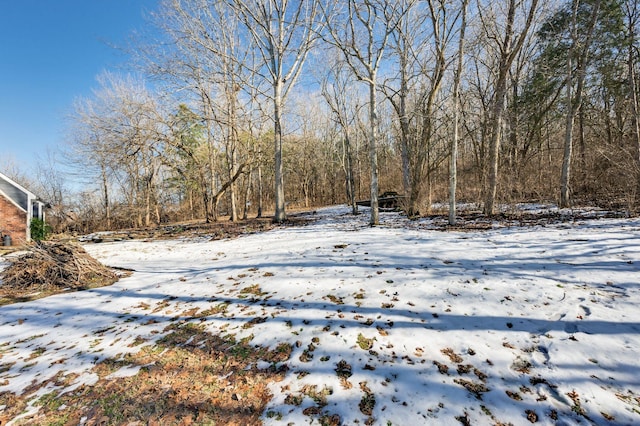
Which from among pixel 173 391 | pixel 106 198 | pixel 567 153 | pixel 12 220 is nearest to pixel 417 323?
pixel 173 391

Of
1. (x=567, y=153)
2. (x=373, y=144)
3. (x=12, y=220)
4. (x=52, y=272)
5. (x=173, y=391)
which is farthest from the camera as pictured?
(x=12, y=220)

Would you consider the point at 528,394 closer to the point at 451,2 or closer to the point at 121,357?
the point at 121,357

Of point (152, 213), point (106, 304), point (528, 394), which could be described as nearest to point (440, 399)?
point (528, 394)

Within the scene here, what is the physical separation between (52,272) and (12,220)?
12476 millimetres

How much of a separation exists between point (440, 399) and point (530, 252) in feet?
12.8

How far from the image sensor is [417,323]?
289 centimetres

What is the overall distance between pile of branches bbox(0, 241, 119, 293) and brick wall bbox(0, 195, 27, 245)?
36.5 ft

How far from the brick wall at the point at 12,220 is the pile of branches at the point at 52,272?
36.5 feet

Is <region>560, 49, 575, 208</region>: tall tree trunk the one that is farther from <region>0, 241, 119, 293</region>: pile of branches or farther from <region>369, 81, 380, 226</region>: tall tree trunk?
<region>0, 241, 119, 293</region>: pile of branches

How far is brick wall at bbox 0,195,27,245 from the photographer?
41.0ft

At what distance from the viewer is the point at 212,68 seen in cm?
1393

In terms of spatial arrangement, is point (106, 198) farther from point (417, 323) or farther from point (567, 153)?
point (567, 153)

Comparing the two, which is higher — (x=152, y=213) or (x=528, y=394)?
(x=152, y=213)

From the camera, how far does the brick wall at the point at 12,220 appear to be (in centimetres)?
1250
